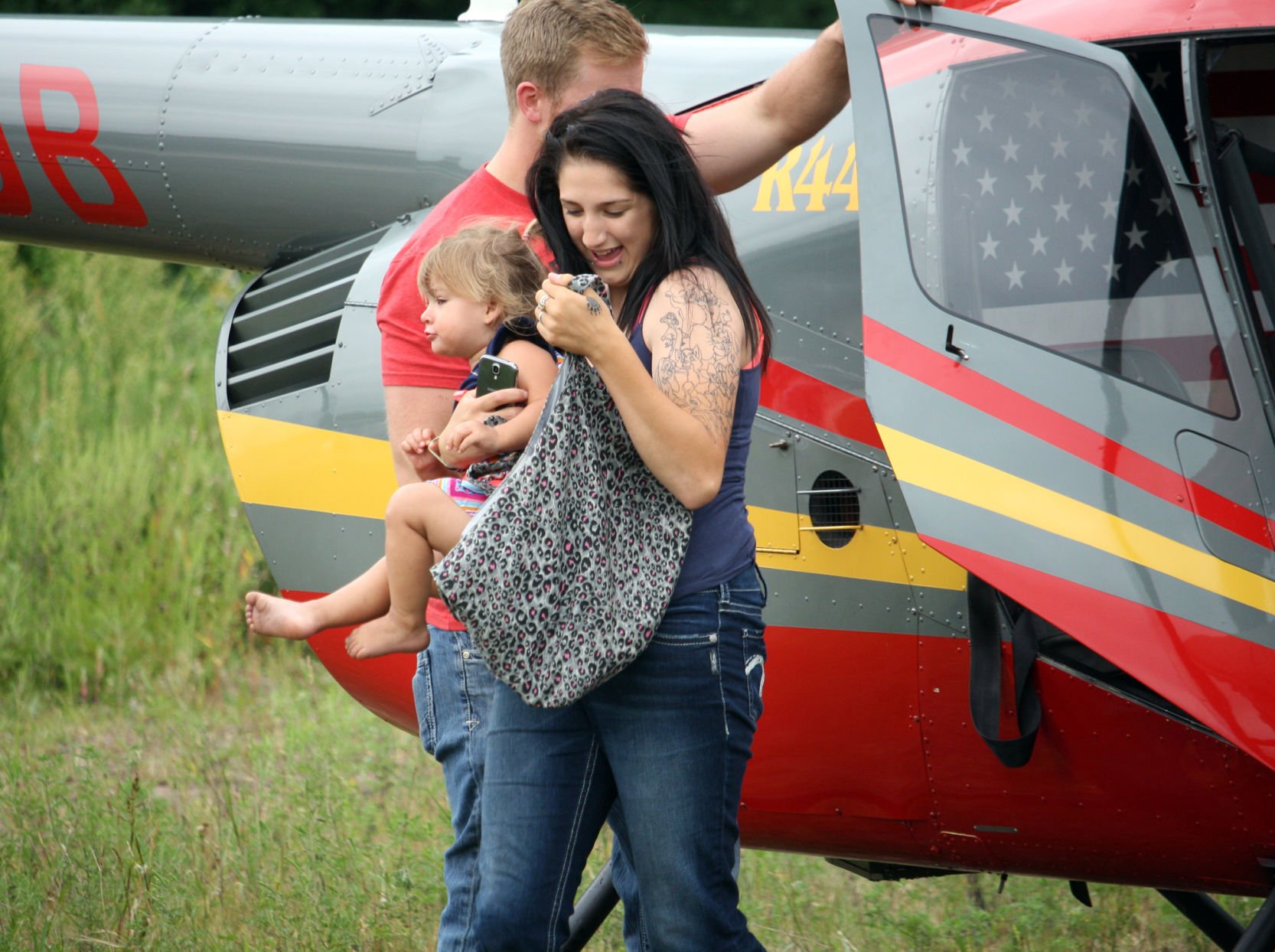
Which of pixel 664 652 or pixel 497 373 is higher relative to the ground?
pixel 497 373

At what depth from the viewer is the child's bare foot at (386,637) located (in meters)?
2.45

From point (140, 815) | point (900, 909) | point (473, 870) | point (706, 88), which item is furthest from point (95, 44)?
point (900, 909)

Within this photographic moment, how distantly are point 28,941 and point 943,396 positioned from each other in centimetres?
281

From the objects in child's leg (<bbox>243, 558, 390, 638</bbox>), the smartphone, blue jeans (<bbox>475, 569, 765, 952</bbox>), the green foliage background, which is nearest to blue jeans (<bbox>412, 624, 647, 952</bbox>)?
child's leg (<bbox>243, 558, 390, 638</bbox>)

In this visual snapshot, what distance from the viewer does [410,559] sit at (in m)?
2.36

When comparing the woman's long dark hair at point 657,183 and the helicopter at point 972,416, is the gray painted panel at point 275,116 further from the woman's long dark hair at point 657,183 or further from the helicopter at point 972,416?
the woman's long dark hair at point 657,183

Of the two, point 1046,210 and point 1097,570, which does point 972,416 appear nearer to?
point 1097,570

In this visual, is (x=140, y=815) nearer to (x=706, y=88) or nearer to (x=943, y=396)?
(x=706, y=88)

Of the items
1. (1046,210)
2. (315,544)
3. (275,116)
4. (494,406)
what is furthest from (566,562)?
(275,116)

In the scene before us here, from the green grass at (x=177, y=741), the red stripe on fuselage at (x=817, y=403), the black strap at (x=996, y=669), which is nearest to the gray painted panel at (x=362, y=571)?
the black strap at (x=996, y=669)

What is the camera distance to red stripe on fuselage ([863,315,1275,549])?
217cm

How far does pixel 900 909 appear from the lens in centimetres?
423

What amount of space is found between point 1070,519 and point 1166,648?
0.80 feet

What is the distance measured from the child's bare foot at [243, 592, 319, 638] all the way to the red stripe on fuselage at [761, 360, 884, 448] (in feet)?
3.32
